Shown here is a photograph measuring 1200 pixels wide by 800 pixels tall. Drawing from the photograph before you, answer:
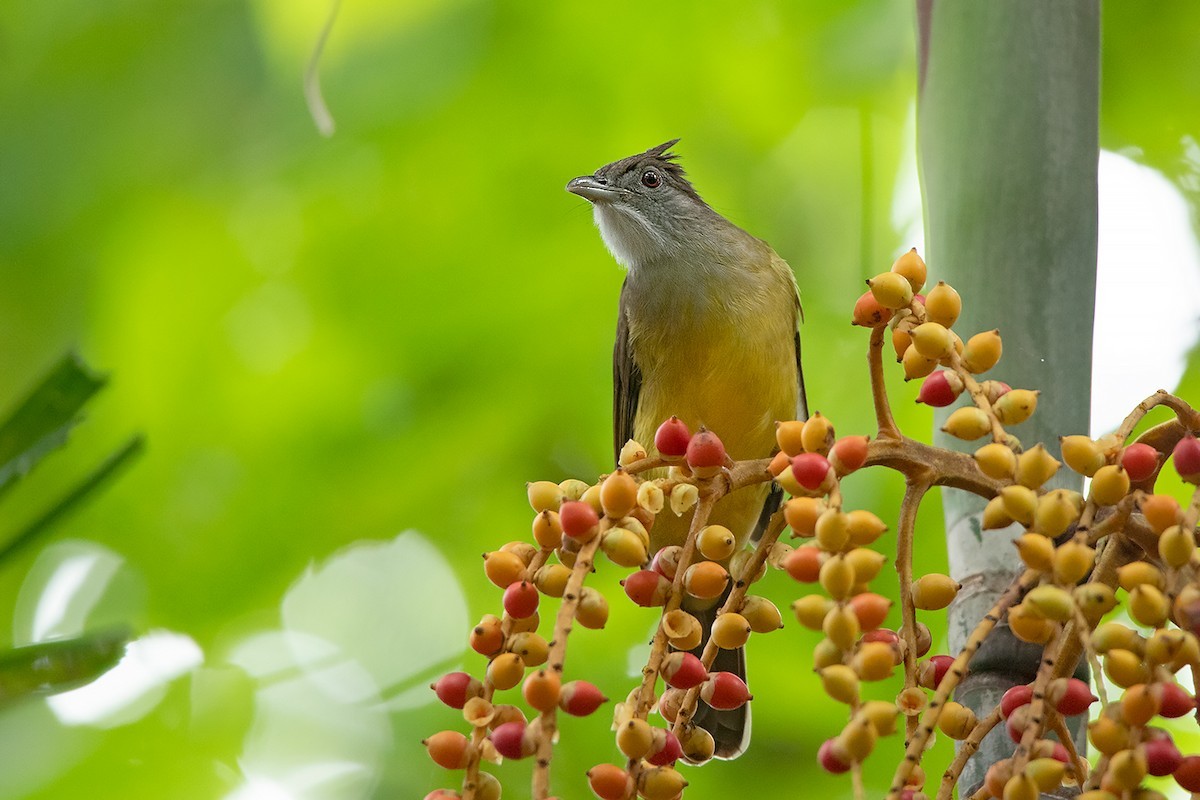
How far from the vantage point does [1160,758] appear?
1151 mm

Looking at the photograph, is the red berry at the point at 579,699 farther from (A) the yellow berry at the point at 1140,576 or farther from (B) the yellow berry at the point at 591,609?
(A) the yellow berry at the point at 1140,576

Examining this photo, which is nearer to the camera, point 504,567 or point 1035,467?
point 1035,467

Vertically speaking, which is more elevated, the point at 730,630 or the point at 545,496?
the point at 545,496

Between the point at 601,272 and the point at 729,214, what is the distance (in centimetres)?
50

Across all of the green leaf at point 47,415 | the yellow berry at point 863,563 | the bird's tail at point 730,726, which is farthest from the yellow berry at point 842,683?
the bird's tail at point 730,726

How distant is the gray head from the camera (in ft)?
14.4

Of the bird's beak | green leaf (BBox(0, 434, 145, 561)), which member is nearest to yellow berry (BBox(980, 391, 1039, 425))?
green leaf (BBox(0, 434, 145, 561))

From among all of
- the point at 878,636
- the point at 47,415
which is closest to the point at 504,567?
the point at 878,636

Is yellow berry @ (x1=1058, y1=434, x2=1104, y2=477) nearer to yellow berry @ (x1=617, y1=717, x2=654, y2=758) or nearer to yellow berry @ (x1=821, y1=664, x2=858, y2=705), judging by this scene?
yellow berry @ (x1=821, y1=664, x2=858, y2=705)

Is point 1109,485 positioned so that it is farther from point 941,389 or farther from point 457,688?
point 457,688

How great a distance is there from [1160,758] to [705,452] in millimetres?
549

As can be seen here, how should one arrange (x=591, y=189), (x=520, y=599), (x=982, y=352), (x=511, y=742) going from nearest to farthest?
(x=511, y=742), (x=520, y=599), (x=982, y=352), (x=591, y=189)

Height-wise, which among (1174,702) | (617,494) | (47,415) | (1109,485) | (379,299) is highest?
(379,299)

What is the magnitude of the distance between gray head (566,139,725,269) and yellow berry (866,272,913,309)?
284cm
